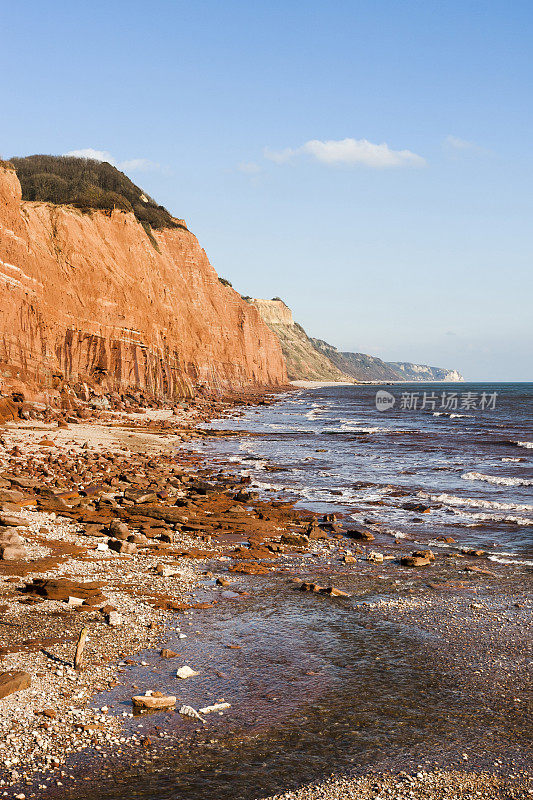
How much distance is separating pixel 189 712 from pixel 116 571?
5.78 metres

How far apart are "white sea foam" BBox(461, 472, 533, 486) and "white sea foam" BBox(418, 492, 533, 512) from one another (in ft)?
13.5

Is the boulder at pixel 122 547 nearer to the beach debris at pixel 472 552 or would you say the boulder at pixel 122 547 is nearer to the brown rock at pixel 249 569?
the brown rock at pixel 249 569

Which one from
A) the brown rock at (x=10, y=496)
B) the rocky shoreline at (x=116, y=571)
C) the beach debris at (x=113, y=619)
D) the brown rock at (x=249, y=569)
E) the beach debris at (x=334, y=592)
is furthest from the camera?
the brown rock at (x=10, y=496)

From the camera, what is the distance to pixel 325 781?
21.4 feet

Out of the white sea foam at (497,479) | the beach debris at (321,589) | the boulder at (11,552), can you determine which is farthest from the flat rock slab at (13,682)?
the white sea foam at (497,479)

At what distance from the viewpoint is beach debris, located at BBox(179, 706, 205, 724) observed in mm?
7644

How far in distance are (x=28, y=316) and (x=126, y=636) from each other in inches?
1287

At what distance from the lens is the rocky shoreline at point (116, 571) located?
687 cm

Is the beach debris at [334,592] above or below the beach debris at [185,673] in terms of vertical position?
below

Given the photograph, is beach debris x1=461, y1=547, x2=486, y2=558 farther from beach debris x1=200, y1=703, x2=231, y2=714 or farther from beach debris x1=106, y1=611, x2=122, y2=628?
beach debris x1=200, y1=703, x2=231, y2=714

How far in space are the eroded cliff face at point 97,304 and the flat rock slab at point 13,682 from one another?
29386 mm

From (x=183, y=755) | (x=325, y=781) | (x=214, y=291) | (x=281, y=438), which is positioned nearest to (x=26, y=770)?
→ (x=183, y=755)

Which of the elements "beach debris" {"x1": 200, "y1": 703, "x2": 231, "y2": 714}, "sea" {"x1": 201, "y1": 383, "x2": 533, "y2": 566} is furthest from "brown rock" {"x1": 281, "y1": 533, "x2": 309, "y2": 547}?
"beach debris" {"x1": 200, "y1": 703, "x2": 231, "y2": 714}

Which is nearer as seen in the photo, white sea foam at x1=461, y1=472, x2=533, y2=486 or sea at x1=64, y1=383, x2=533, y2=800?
sea at x1=64, y1=383, x2=533, y2=800
